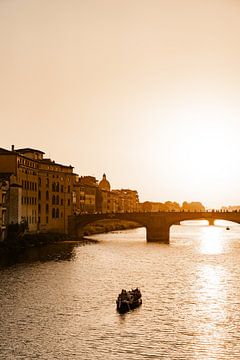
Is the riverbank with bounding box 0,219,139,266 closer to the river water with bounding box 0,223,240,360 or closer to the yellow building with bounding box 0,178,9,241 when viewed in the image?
Answer: the yellow building with bounding box 0,178,9,241

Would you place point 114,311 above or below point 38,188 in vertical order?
below

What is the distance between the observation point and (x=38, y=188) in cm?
11175

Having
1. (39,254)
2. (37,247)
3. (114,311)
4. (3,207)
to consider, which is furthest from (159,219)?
(114,311)

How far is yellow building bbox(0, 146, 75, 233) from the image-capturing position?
315 ft

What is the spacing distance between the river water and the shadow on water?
2.18 meters

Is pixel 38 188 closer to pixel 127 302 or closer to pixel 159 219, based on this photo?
pixel 159 219

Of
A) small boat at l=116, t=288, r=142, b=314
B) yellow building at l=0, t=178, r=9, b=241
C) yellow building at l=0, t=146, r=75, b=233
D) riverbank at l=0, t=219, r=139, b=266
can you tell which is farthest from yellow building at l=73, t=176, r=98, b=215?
small boat at l=116, t=288, r=142, b=314

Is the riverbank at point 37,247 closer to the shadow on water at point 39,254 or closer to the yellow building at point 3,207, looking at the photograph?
the shadow on water at point 39,254

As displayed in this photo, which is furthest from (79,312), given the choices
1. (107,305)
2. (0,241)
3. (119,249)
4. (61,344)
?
(119,249)

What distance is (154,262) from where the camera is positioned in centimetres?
7738

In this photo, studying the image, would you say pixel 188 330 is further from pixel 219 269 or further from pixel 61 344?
pixel 219 269

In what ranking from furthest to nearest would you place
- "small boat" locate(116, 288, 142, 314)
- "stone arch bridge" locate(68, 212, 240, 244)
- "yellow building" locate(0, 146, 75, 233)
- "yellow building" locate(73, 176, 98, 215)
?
"yellow building" locate(73, 176, 98, 215), "stone arch bridge" locate(68, 212, 240, 244), "yellow building" locate(0, 146, 75, 233), "small boat" locate(116, 288, 142, 314)

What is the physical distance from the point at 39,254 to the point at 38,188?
29260mm

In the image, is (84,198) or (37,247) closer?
(37,247)
